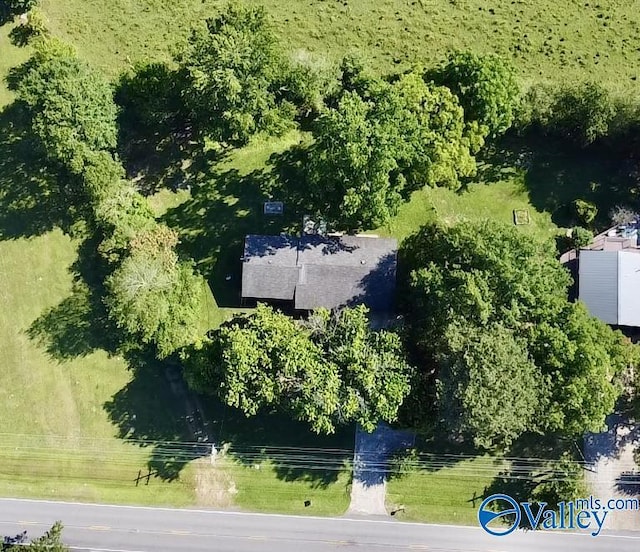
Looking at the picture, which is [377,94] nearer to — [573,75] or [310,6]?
[310,6]

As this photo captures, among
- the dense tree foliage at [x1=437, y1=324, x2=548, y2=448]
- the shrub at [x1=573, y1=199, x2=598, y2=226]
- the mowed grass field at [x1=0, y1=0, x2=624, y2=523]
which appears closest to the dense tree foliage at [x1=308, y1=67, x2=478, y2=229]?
the mowed grass field at [x1=0, y1=0, x2=624, y2=523]

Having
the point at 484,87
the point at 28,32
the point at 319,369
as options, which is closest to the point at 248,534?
the point at 319,369

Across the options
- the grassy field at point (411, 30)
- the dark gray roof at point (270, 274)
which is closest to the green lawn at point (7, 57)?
the grassy field at point (411, 30)

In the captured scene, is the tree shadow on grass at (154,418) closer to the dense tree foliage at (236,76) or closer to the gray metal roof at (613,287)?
the dense tree foliage at (236,76)

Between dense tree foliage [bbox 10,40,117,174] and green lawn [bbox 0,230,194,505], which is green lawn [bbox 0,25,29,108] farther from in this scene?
green lawn [bbox 0,230,194,505]

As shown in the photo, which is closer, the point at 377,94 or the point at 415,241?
the point at 377,94

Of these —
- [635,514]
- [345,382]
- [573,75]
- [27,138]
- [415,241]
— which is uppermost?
[573,75]

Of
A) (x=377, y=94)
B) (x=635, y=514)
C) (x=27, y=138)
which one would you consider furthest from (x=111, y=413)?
(x=635, y=514)

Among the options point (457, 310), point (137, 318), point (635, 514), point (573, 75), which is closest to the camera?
point (457, 310)
